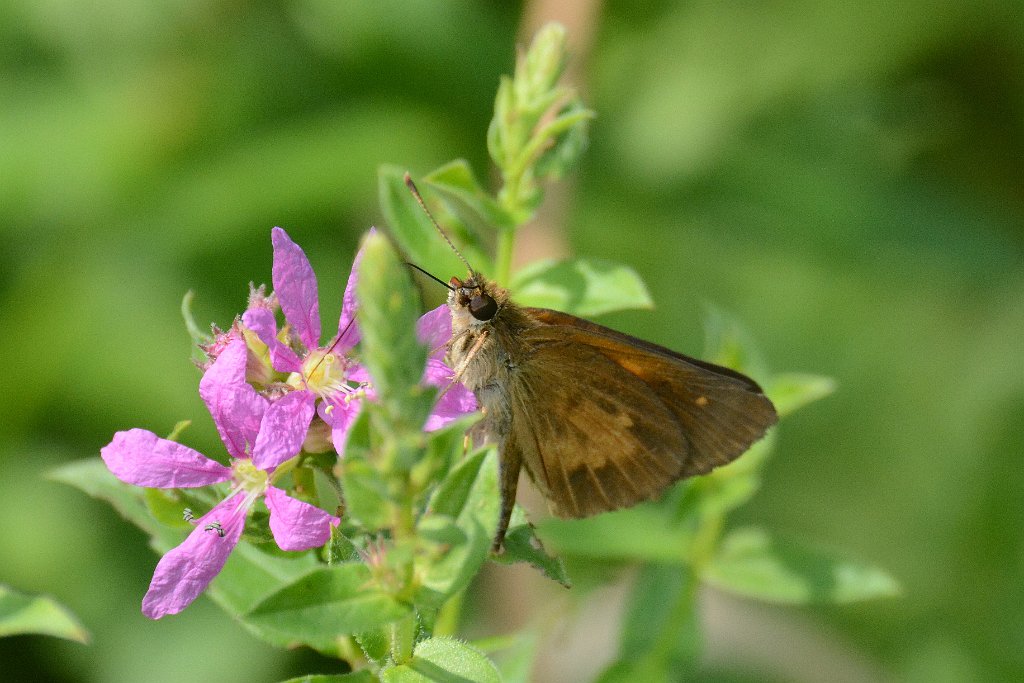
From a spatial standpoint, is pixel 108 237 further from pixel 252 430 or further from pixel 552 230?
pixel 252 430

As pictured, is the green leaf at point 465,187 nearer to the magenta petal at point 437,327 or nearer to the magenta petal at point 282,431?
the magenta petal at point 437,327

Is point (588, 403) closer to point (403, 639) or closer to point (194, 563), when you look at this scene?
point (403, 639)

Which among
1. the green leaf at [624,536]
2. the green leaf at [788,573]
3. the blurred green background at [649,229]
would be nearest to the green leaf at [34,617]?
the green leaf at [624,536]

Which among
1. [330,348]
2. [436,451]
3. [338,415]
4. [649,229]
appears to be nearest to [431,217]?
[330,348]

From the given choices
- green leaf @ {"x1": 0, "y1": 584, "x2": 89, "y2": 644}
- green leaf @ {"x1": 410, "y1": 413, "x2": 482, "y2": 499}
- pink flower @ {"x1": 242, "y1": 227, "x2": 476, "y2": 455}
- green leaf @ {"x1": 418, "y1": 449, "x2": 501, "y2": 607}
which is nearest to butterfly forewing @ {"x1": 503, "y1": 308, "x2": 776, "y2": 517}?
pink flower @ {"x1": 242, "y1": 227, "x2": 476, "y2": 455}

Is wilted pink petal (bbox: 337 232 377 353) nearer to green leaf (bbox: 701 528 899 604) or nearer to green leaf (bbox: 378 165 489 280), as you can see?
green leaf (bbox: 378 165 489 280)
